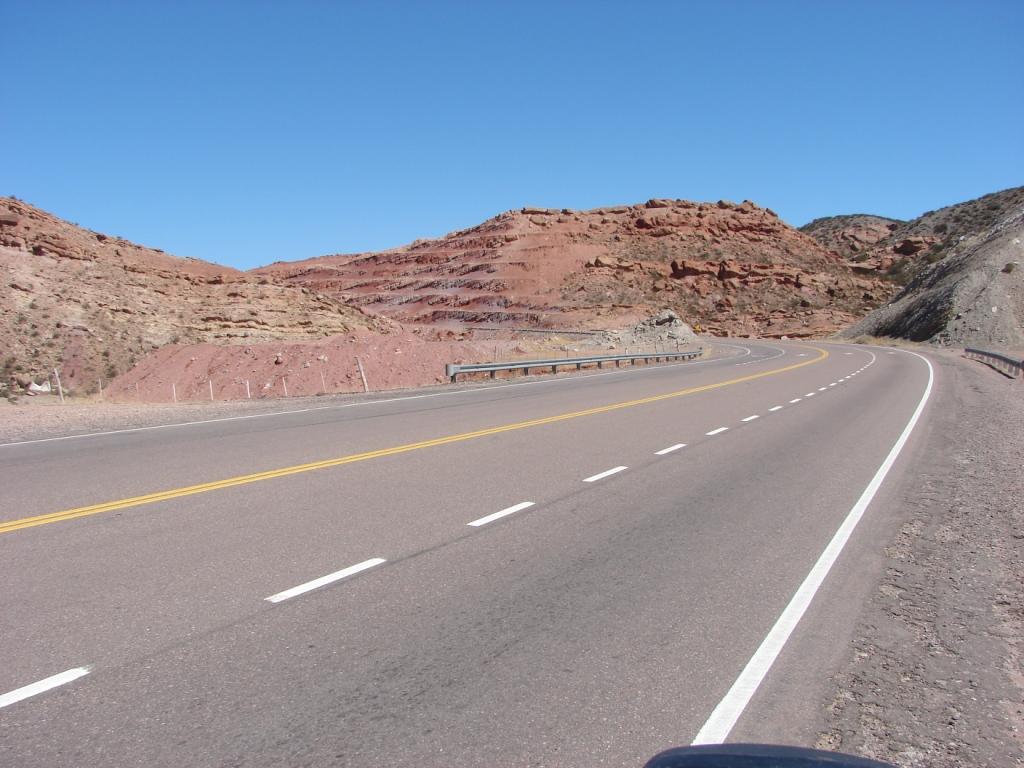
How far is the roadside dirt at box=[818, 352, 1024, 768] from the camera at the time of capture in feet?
11.8

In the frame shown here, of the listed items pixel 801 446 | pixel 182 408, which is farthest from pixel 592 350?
pixel 801 446

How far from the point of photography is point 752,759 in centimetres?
206

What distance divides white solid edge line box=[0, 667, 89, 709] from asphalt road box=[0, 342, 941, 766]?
0.05ft

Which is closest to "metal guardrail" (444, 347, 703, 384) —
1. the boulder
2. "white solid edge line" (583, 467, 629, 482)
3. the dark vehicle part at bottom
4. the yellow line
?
the yellow line

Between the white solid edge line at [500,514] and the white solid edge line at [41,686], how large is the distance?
11.6 feet

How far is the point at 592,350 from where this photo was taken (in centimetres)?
5294

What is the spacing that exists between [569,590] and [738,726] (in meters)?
1.91

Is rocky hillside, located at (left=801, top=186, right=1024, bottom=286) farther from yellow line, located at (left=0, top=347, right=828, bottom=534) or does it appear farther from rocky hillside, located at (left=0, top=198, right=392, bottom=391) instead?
yellow line, located at (left=0, top=347, right=828, bottom=534)

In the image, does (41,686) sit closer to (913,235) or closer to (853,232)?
(913,235)

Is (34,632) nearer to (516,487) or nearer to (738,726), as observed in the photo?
(738,726)

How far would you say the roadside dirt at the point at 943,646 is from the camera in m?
3.60

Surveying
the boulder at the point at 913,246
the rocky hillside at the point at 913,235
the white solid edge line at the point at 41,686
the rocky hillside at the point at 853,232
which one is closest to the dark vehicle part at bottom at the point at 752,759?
the white solid edge line at the point at 41,686

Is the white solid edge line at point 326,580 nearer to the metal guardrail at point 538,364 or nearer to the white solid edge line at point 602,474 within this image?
the white solid edge line at point 602,474

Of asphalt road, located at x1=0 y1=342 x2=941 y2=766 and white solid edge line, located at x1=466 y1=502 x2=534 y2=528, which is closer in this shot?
asphalt road, located at x1=0 y1=342 x2=941 y2=766
